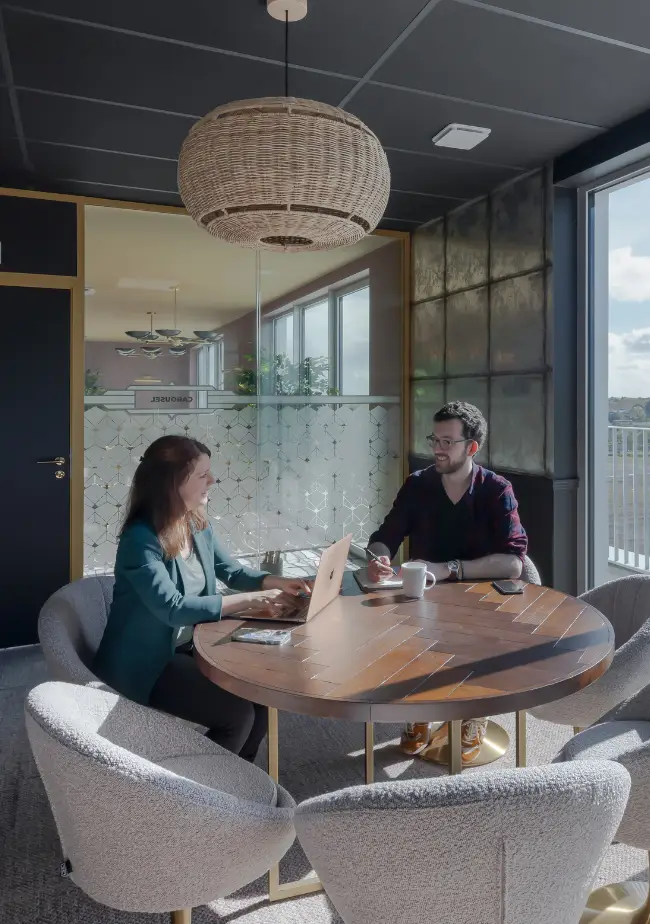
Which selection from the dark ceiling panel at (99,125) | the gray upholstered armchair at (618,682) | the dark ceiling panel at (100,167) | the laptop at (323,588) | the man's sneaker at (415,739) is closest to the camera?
the laptop at (323,588)

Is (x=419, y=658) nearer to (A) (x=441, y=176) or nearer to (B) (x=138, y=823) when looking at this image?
(B) (x=138, y=823)

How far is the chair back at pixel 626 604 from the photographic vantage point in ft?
7.43

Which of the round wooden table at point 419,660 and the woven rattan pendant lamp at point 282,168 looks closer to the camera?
the round wooden table at point 419,660

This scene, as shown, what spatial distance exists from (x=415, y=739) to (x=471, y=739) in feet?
0.71

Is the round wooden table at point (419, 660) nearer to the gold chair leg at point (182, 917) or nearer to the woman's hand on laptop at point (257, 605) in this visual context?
the woman's hand on laptop at point (257, 605)

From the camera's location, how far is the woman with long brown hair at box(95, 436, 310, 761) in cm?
199

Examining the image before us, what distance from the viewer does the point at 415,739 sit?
8.76 feet

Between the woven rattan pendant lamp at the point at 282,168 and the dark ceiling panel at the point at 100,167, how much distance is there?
212 cm

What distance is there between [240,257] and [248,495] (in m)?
1.58

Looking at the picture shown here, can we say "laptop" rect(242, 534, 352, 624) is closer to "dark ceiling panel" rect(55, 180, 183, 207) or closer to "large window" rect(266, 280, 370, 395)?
"large window" rect(266, 280, 370, 395)

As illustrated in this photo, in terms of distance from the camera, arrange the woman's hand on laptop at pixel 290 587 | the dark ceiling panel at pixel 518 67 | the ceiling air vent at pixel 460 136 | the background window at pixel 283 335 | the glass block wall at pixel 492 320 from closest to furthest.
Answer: the woman's hand on laptop at pixel 290 587 < the dark ceiling panel at pixel 518 67 < the ceiling air vent at pixel 460 136 < the glass block wall at pixel 492 320 < the background window at pixel 283 335

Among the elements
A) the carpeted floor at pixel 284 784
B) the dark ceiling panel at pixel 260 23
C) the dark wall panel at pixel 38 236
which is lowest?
the carpeted floor at pixel 284 784

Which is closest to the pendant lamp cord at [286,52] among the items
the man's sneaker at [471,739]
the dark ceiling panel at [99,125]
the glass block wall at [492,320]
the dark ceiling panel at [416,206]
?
the dark ceiling panel at [99,125]

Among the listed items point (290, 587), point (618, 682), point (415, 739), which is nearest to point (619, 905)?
point (618, 682)
